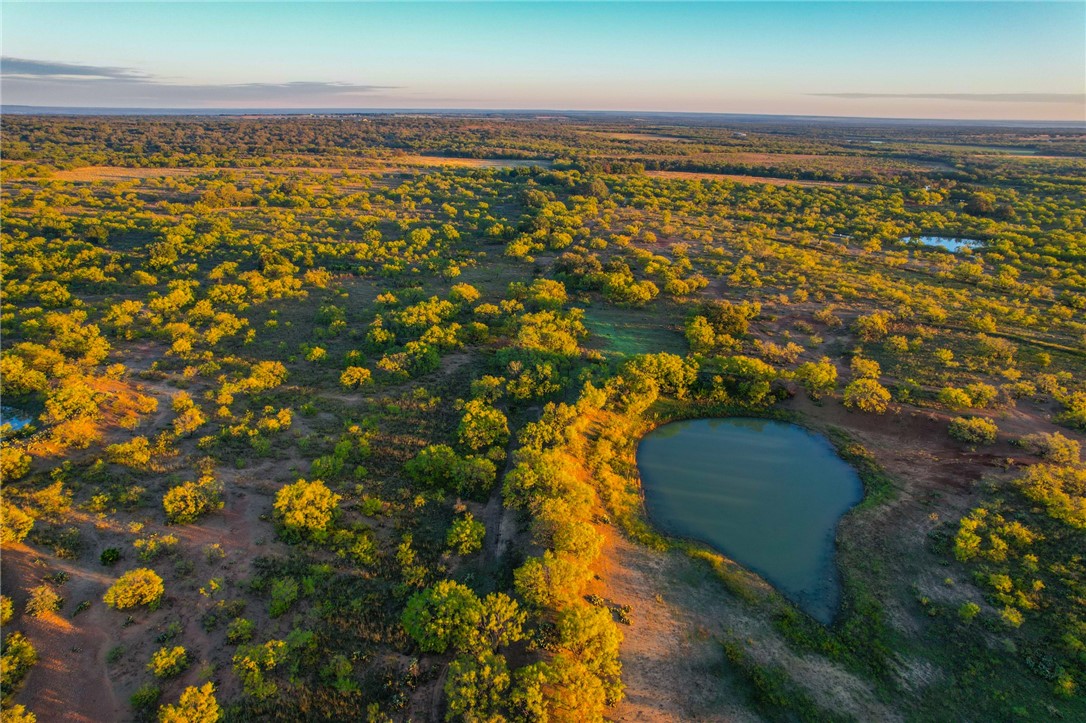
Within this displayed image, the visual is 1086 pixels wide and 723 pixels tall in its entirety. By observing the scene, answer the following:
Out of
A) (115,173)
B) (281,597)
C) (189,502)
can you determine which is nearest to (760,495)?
(281,597)

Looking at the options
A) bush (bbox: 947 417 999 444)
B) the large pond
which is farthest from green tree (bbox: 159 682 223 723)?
bush (bbox: 947 417 999 444)

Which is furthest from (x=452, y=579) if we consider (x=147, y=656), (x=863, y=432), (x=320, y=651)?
(x=863, y=432)

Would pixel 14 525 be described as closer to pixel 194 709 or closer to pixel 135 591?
pixel 135 591

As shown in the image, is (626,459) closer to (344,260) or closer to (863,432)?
(863,432)

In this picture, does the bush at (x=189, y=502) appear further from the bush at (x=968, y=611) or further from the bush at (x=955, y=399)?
the bush at (x=955, y=399)

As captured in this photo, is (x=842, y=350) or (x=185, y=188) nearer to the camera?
(x=842, y=350)
